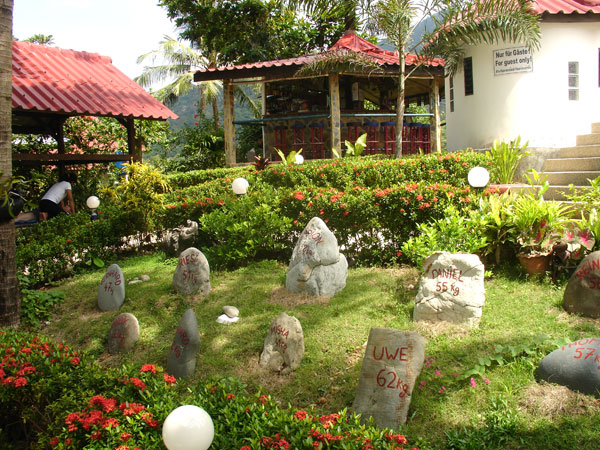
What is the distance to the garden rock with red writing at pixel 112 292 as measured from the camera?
691 cm

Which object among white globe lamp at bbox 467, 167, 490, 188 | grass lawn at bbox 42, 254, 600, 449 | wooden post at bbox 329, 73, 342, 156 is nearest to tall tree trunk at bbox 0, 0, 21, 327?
grass lawn at bbox 42, 254, 600, 449

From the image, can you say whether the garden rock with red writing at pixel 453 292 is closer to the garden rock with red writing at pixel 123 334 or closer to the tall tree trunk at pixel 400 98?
the garden rock with red writing at pixel 123 334

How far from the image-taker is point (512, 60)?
1121 cm

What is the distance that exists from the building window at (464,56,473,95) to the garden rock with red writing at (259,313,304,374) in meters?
9.38

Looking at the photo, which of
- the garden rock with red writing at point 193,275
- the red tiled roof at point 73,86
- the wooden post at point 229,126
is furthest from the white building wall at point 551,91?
the red tiled roof at point 73,86

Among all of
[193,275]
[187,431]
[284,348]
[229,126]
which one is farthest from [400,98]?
[187,431]

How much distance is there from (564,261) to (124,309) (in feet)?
19.2

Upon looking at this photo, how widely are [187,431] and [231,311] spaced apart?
11.7 ft

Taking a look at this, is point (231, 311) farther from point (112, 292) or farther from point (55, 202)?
point (55, 202)

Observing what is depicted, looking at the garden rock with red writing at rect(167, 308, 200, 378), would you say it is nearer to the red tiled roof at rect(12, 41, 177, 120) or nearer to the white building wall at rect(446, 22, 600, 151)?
the red tiled roof at rect(12, 41, 177, 120)

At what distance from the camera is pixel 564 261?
6070 millimetres

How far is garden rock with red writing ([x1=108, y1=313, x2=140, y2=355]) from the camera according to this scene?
19.2 feet

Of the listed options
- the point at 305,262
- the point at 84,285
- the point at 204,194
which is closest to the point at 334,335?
the point at 305,262

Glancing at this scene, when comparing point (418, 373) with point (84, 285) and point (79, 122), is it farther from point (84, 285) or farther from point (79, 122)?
point (79, 122)
